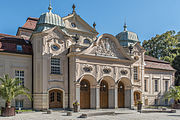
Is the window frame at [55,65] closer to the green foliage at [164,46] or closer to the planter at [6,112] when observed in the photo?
the planter at [6,112]

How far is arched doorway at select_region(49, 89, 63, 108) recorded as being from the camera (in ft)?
88.2

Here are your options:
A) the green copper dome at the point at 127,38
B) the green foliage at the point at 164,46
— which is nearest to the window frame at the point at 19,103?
the green copper dome at the point at 127,38

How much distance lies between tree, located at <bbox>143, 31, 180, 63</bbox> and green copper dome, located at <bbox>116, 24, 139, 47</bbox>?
17.1m

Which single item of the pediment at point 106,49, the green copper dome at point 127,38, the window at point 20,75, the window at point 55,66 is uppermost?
the green copper dome at point 127,38

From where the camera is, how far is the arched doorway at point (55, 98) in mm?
26891

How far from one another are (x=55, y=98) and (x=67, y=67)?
397 centimetres

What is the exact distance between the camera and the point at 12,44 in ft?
89.1

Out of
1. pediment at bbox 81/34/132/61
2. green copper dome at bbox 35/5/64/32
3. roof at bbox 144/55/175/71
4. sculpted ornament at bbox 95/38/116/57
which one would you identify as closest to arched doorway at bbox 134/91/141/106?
roof at bbox 144/55/175/71

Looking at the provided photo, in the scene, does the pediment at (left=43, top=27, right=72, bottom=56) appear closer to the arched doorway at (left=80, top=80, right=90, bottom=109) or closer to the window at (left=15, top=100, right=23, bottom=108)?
the arched doorway at (left=80, top=80, right=90, bottom=109)

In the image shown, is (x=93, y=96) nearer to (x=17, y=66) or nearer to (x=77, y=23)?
(x=17, y=66)

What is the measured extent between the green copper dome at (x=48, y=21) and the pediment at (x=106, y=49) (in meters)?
5.02

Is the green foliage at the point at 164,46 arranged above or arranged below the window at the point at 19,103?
above

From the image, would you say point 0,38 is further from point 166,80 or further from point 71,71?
point 166,80

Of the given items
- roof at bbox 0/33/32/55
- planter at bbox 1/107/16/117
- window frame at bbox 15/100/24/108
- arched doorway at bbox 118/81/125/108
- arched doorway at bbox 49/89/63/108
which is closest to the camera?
planter at bbox 1/107/16/117
